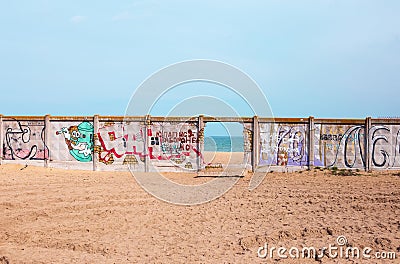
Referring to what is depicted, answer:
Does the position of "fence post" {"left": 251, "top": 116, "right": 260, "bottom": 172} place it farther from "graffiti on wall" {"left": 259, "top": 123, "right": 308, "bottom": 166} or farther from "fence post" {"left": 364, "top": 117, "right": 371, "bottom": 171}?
"fence post" {"left": 364, "top": 117, "right": 371, "bottom": 171}

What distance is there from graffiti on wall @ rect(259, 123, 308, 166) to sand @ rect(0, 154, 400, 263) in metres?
4.46

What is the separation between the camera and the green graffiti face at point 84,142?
1933 cm

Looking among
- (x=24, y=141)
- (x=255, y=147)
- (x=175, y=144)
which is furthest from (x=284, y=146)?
(x=24, y=141)

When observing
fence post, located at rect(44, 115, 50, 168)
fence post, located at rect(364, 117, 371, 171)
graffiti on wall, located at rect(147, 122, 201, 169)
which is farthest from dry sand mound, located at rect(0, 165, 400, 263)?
fence post, located at rect(44, 115, 50, 168)

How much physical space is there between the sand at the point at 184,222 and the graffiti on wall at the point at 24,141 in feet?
16.5

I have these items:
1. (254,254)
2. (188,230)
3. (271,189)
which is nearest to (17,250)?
(188,230)

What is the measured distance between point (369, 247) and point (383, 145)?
1256 centimetres

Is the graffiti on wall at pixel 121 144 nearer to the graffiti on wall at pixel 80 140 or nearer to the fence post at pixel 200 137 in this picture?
the graffiti on wall at pixel 80 140

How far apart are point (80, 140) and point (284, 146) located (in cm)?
834

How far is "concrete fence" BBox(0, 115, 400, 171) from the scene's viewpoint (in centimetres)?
1883

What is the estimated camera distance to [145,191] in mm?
13375

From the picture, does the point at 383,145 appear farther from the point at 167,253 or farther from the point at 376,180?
the point at 167,253

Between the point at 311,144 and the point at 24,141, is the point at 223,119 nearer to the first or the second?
the point at 311,144

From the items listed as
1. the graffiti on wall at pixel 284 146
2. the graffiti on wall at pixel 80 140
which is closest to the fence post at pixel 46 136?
the graffiti on wall at pixel 80 140
